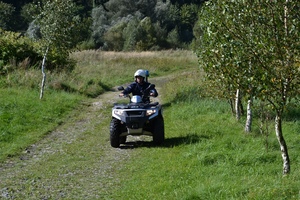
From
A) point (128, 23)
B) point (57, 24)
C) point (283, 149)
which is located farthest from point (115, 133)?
point (128, 23)

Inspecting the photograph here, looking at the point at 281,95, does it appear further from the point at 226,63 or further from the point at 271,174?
the point at 271,174

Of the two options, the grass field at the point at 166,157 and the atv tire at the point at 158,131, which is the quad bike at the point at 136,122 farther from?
the grass field at the point at 166,157

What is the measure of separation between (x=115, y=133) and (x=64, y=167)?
204 cm

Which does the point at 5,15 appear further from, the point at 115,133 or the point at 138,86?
the point at 115,133

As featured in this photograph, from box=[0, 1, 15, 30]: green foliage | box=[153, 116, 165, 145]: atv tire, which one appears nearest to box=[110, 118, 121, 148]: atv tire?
box=[153, 116, 165, 145]: atv tire

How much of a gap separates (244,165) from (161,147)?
266cm

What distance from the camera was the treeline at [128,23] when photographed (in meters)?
55.0

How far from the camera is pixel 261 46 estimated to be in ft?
→ 24.5

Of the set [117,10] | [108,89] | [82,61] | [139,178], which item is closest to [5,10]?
[117,10]

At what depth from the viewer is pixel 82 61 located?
35438 millimetres

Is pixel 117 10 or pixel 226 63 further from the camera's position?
pixel 117 10

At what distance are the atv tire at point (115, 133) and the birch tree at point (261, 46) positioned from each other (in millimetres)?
4580

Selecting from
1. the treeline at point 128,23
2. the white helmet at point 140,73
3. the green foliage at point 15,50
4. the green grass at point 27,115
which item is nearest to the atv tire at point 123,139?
the white helmet at point 140,73

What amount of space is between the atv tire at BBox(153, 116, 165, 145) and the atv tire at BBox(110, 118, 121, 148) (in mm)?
896
